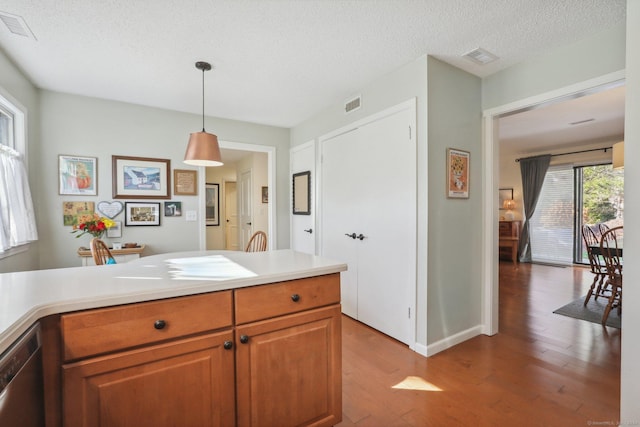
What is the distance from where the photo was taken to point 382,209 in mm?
2805

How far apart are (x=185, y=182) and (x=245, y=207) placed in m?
2.42

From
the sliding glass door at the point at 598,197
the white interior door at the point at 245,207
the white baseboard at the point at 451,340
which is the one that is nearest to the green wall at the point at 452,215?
the white baseboard at the point at 451,340

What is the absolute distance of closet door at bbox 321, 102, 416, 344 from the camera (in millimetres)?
2551

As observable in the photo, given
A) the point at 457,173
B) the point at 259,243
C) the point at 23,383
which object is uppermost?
the point at 457,173

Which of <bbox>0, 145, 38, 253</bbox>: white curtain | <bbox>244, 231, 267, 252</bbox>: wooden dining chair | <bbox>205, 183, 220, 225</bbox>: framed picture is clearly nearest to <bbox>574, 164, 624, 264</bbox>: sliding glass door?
<bbox>244, 231, 267, 252</bbox>: wooden dining chair

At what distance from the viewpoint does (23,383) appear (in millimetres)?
816

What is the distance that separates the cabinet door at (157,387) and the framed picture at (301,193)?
286 cm

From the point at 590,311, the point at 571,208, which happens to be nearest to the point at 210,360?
the point at 590,311

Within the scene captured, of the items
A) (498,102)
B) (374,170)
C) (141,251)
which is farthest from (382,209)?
(141,251)

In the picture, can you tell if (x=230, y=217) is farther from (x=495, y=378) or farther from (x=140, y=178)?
(x=495, y=378)

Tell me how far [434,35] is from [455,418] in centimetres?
242

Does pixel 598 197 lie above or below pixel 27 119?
below

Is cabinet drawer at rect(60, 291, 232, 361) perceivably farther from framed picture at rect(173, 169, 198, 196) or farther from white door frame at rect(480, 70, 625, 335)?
framed picture at rect(173, 169, 198, 196)

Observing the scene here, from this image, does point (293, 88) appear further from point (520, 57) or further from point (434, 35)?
point (520, 57)
